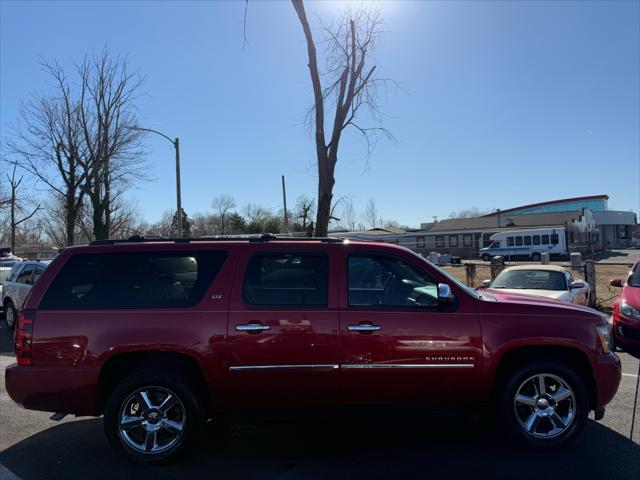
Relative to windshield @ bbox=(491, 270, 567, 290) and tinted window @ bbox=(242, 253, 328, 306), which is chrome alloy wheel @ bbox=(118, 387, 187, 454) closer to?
tinted window @ bbox=(242, 253, 328, 306)

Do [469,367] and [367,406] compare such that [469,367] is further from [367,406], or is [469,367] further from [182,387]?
[182,387]

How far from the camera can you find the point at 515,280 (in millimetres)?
11016

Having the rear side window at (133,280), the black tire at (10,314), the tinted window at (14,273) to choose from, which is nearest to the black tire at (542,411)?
the rear side window at (133,280)

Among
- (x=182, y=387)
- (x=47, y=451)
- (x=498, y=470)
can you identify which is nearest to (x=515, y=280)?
(x=498, y=470)

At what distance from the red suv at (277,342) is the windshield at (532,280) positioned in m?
6.41

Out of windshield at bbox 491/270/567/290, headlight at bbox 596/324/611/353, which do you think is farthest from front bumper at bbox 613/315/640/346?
headlight at bbox 596/324/611/353

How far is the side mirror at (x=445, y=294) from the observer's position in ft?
13.9

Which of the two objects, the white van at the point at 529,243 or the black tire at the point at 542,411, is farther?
the white van at the point at 529,243

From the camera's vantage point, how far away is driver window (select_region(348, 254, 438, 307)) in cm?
446

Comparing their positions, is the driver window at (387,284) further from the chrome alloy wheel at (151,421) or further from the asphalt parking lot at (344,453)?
the chrome alloy wheel at (151,421)

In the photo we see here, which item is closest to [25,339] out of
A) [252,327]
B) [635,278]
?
[252,327]

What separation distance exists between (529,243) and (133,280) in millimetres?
42518

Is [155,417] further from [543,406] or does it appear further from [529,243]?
[529,243]

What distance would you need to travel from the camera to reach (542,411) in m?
4.49
